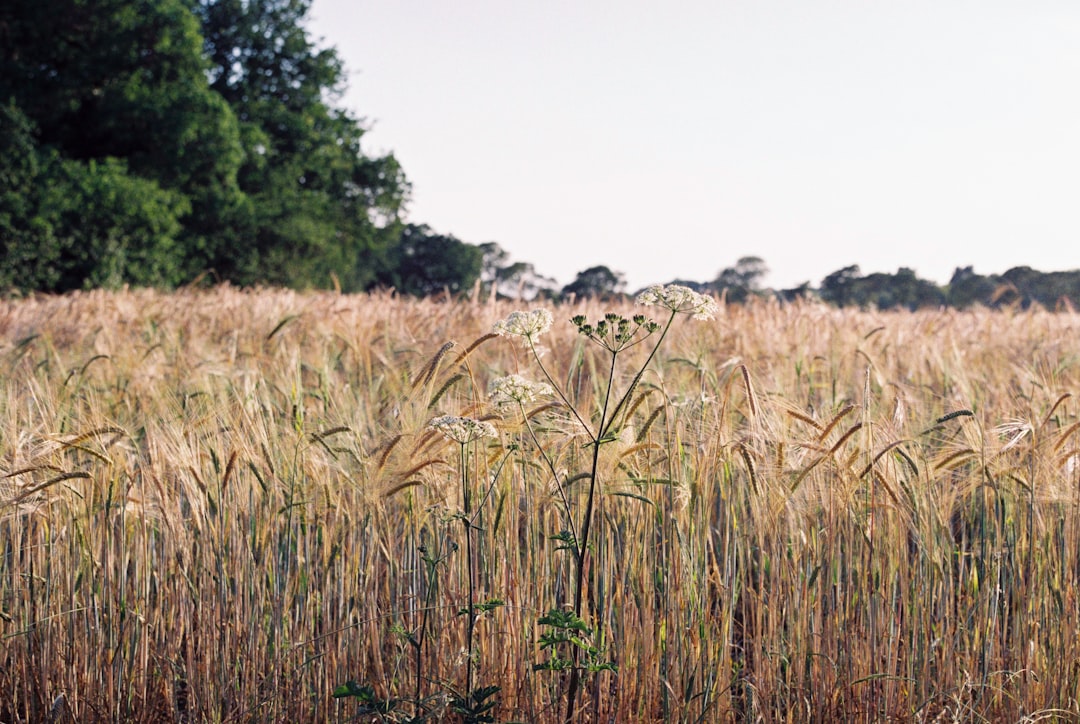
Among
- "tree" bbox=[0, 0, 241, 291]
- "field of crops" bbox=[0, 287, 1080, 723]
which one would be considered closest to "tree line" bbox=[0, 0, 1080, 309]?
"tree" bbox=[0, 0, 241, 291]

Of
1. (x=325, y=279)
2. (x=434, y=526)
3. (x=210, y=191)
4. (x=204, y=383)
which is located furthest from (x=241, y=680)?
(x=325, y=279)

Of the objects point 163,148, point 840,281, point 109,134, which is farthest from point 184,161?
point 840,281

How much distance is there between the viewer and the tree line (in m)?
18.0

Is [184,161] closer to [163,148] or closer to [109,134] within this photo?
[163,148]

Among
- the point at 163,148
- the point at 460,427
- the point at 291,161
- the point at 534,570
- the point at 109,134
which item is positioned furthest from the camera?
the point at 291,161

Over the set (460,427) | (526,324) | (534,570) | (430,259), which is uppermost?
(430,259)

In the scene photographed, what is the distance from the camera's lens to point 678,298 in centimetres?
186

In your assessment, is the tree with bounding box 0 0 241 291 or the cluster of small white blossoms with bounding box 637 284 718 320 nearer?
the cluster of small white blossoms with bounding box 637 284 718 320

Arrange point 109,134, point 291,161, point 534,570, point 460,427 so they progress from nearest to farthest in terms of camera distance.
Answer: point 460,427
point 534,570
point 109,134
point 291,161

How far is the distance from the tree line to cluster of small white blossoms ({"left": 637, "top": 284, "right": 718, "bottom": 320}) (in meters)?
9.67

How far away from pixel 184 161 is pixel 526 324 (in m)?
20.0

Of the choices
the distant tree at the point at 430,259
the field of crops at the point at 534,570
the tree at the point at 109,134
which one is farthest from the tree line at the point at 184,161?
the distant tree at the point at 430,259

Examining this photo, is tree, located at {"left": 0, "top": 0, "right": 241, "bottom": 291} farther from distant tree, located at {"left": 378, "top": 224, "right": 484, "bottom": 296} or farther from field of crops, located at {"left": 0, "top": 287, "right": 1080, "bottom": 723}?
distant tree, located at {"left": 378, "top": 224, "right": 484, "bottom": 296}

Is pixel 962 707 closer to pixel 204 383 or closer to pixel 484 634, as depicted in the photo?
pixel 484 634
